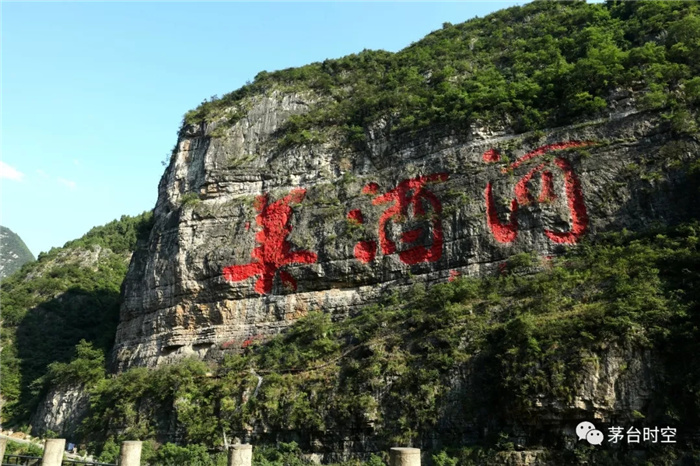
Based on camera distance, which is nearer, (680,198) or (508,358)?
(508,358)

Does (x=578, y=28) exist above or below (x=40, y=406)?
above

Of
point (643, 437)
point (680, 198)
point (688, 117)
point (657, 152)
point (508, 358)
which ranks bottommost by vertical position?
point (643, 437)

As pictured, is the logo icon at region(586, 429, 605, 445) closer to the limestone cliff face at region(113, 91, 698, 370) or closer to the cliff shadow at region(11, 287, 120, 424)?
the limestone cliff face at region(113, 91, 698, 370)

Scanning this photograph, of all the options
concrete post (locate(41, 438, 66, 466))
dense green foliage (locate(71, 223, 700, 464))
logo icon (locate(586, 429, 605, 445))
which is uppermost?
dense green foliage (locate(71, 223, 700, 464))

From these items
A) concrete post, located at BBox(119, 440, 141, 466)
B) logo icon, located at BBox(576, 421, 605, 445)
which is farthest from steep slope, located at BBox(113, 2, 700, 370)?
concrete post, located at BBox(119, 440, 141, 466)

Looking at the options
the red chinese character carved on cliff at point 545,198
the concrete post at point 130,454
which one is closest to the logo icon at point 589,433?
the red chinese character carved on cliff at point 545,198

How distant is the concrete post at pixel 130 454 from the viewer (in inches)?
256

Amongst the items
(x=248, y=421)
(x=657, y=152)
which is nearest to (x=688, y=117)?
(x=657, y=152)

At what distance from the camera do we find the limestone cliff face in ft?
43.7

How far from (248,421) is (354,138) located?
9.79 m

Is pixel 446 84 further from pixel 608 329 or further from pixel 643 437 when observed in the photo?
pixel 643 437

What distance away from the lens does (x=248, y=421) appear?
39.3 feet

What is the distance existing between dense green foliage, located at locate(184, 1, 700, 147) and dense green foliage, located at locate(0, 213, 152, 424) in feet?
33.3

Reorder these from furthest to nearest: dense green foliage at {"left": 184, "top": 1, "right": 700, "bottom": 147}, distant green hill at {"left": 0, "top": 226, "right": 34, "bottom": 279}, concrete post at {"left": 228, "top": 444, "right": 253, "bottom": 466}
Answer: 1. distant green hill at {"left": 0, "top": 226, "right": 34, "bottom": 279}
2. dense green foliage at {"left": 184, "top": 1, "right": 700, "bottom": 147}
3. concrete post at {"left": 228, "top": 444, "right": 253, "bottom": 466}
